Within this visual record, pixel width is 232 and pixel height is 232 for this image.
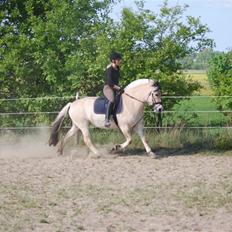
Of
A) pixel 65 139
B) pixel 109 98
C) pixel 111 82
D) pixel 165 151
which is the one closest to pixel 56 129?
pixel 65 139

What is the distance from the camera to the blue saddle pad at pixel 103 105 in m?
12.6

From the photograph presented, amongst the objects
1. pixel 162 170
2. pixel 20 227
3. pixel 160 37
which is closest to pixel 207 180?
pixel 162 170

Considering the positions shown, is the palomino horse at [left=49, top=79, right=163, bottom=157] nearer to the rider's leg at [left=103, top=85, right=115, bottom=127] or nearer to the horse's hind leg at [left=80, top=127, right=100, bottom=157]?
the horse's hind leg at [left=80, top=127, right=100, bottom=157]

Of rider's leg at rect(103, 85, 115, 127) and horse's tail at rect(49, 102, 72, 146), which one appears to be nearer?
rider's leg at rect(103, 85, 115, 127)

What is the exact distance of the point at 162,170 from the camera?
1084 cm

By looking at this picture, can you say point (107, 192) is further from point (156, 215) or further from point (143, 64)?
point (143, 64)

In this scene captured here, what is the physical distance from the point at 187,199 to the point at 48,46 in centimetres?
843

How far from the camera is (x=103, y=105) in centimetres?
1266

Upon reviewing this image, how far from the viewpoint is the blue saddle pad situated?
1259 cm

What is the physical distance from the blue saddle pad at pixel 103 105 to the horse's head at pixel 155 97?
63cm

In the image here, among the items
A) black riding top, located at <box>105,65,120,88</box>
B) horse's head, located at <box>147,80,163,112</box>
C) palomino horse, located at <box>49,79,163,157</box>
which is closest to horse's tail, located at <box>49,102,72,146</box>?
palomino horse, located at <box>49,79,163,157</box>

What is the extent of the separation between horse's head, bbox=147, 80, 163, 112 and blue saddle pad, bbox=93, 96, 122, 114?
0.63 meters

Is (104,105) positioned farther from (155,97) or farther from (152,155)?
(152,155)

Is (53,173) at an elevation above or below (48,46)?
below
